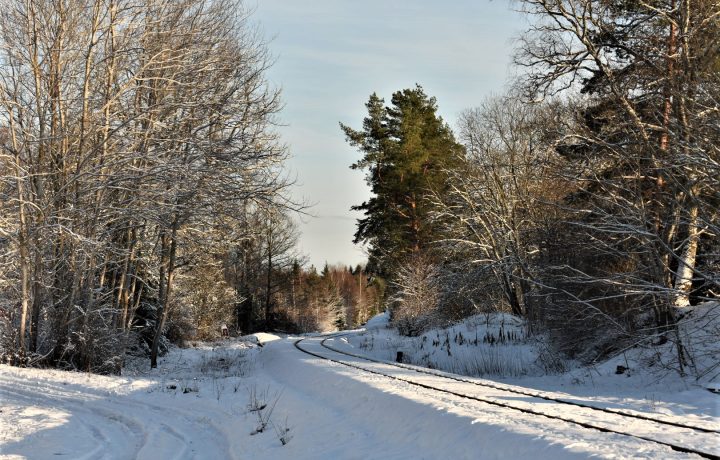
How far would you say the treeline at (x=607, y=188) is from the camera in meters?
12.4

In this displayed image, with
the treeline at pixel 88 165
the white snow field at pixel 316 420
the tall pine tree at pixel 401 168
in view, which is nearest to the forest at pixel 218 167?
the treeline at pixel 88 165

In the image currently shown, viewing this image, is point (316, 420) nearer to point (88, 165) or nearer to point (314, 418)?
point (314, 418)

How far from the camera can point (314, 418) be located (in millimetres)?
10750

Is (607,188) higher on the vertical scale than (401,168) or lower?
lower

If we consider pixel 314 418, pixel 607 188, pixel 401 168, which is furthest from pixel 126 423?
pixel 401 168

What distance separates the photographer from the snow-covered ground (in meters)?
7.30

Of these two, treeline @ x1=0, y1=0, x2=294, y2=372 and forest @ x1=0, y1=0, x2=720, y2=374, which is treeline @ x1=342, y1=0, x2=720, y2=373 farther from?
treeline @ x1=0, y1=0, x2=294, y2=372

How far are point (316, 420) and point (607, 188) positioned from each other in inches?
342

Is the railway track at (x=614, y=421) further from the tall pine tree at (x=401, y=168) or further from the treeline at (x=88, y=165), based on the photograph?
the tall pine tree at (x=401, y=168)

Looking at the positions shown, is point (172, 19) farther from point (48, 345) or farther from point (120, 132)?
point (48, 345)

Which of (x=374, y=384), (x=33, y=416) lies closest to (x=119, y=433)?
(x=33, y=416)

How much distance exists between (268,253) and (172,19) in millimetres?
37233

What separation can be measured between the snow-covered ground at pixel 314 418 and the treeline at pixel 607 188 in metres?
2.15

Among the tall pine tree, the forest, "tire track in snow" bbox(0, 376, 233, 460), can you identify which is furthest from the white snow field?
the tall pine tree
